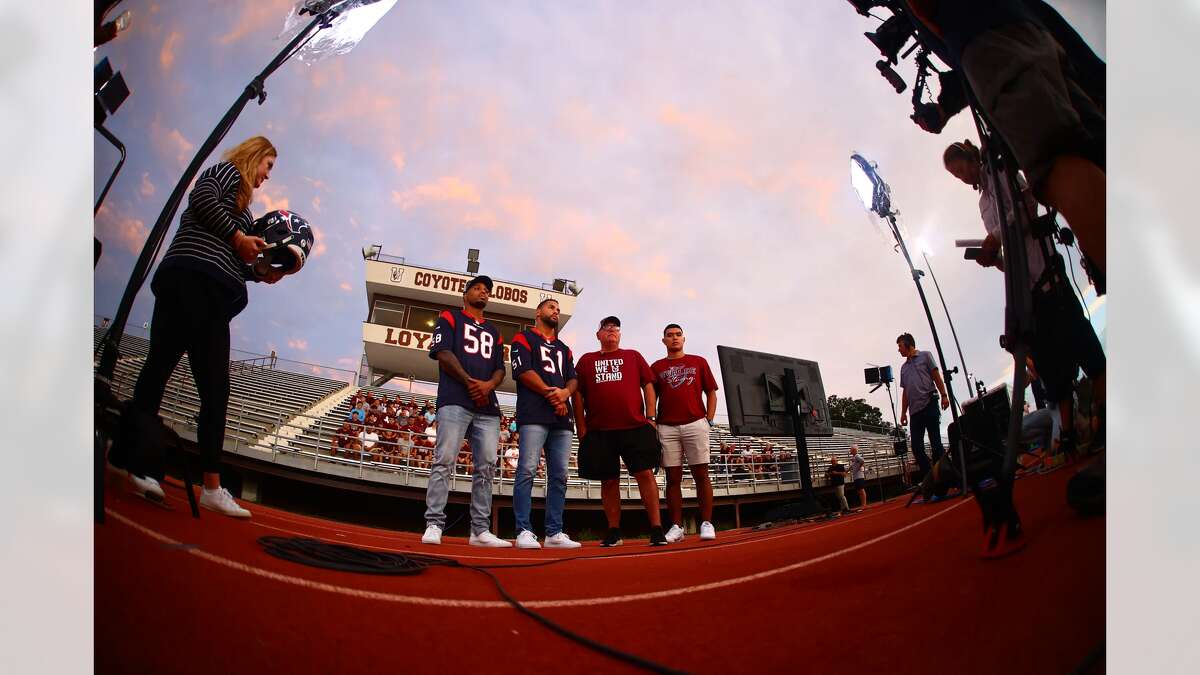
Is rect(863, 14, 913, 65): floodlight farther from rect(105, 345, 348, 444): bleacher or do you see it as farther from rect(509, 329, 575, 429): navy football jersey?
rect(105, 345, 348, 444): bleacher

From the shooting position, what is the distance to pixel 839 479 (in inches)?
28.5

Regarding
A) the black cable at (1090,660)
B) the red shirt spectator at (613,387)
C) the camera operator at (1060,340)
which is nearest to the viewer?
the black cable at (1090,660)

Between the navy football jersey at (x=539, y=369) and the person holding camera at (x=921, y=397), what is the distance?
0.41 metres

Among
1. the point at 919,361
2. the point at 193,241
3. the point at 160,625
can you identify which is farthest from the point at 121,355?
the point at 919,361

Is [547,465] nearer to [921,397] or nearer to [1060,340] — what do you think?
[921,397]

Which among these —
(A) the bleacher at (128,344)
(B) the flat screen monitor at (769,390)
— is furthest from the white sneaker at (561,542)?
(A) the bleacher at (128,344)

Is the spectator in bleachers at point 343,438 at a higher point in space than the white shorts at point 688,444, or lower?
higher

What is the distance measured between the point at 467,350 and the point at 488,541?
0.26 m

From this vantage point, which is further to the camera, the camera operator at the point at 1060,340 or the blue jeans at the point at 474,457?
the blue jeans at the point at 474,457

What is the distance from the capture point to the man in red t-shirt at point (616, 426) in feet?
2.60

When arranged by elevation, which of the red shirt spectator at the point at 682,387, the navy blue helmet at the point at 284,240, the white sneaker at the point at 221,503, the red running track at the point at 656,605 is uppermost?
the navy blue helmet at the point at 284,240

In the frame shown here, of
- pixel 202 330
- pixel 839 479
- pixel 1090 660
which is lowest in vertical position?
pixel 1090 660

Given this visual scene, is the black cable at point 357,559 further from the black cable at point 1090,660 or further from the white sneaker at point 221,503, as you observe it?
the black cable at point 1090,660

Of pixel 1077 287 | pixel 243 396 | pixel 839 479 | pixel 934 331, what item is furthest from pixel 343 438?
pixel 1077 287
